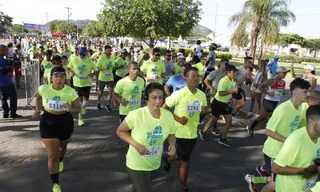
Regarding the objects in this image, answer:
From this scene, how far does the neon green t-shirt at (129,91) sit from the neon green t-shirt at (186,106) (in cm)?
139

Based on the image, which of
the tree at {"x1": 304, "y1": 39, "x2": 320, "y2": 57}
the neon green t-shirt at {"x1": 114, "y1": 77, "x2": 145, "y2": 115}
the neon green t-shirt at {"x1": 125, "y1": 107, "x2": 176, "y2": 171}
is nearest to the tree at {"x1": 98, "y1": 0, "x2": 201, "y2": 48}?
the neon green t-shirt at {"x1": 114, "y1": 77, "x2": 145, "y2": 115}

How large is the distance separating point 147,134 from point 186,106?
4.12 feet

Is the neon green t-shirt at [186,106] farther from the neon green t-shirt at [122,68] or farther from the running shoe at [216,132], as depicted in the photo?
the neon green t-shirt at [122,68]

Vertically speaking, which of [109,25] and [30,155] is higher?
[109,25]

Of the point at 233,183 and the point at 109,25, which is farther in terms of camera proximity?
the point at 109,25

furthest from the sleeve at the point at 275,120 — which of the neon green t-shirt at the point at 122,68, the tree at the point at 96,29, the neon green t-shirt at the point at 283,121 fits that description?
the tree at the point at 96,29

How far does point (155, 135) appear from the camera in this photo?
9.81ft

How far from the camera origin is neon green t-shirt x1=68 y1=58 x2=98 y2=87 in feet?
24.8

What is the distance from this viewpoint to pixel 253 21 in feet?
59.0

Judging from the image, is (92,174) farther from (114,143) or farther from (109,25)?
(109,25)

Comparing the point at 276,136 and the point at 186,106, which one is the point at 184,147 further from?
the point at 276,136

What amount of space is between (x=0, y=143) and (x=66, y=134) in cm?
278

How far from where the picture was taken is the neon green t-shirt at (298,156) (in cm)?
257

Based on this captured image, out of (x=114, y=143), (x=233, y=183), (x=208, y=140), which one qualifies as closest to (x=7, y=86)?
(x=114, y=143)
